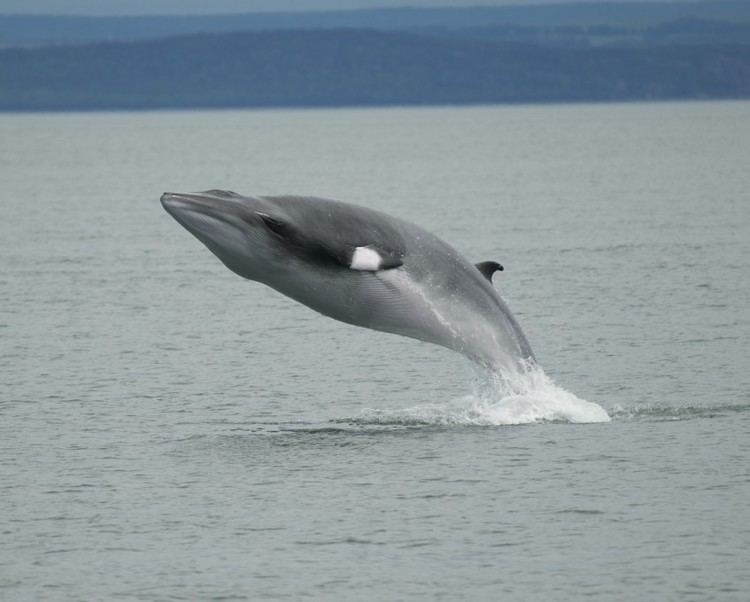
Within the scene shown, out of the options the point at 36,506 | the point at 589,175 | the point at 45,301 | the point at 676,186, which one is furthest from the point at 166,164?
the point at 36,506

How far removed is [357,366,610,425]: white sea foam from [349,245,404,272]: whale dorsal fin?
3.49 metres

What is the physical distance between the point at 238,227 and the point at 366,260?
1866 mm

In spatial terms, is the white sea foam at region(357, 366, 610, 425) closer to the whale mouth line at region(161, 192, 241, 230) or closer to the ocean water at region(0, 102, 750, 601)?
the ocean water at region(0, 102, 750, 601)

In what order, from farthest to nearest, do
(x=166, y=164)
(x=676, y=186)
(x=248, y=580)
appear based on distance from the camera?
(x=166, y=164) → (x=676, y=186) → (x=248, y=580)

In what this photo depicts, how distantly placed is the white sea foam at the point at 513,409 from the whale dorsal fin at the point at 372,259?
349cm

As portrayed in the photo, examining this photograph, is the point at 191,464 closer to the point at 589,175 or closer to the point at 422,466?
the point at 422,466

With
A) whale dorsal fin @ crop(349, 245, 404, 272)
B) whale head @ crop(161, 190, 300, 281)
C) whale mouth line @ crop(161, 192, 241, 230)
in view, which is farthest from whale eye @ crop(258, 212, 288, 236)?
whale dorsal fin @ crop(349, 245, 404, 272)

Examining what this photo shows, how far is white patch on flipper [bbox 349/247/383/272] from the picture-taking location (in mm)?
23062

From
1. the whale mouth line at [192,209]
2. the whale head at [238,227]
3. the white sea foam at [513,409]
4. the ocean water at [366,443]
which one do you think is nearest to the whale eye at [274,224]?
the whale head at [238,227]

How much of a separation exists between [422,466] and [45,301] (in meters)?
23.7

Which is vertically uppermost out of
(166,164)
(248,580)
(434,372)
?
(166,164)

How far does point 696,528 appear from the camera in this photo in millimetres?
21266

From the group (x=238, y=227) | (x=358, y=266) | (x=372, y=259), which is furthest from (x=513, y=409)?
(x=238, y=227)

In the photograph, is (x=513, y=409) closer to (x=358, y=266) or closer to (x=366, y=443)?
(x=366, y=443)
